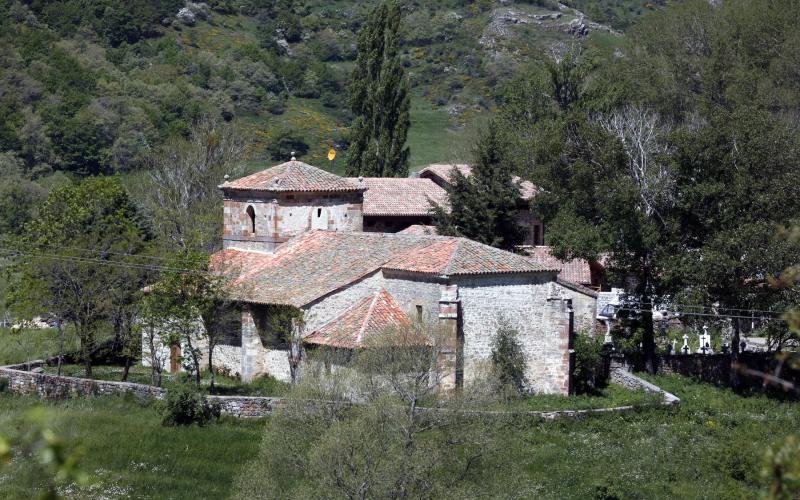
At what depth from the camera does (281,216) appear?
38.4m

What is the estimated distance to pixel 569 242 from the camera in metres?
37.3

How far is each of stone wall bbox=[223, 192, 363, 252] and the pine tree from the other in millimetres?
18952

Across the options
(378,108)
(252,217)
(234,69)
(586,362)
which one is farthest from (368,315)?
(234,69)

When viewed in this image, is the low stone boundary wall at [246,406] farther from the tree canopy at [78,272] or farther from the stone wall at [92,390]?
the tree canopy at [78,272]

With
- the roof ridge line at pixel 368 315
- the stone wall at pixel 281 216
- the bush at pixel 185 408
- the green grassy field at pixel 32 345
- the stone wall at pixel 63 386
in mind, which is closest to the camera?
the bush at pixel 185 408

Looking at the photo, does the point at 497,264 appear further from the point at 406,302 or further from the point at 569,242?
the point at 569,242

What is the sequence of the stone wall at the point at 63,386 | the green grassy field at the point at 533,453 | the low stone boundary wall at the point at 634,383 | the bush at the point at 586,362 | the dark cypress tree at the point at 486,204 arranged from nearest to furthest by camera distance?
the green grassy field at the point at 533,453, the stone wall at the point at 63,386, the low stone boundary wall at the point at 634,383, the bush at the point at 586,362, the dark cypress tree at the point at 486,204

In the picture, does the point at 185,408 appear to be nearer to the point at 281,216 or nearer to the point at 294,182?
the point at 281,216

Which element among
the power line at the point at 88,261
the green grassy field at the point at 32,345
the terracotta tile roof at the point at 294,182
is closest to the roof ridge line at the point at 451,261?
the terracotta tile roof at the point at 294,182

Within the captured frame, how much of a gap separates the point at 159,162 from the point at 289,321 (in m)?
32.6

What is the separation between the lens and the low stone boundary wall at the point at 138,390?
98.9ft

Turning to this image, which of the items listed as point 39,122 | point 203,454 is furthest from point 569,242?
point 39,122

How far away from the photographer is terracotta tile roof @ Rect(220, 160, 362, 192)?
3831 centimetres

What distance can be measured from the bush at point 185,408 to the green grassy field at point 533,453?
456mm
